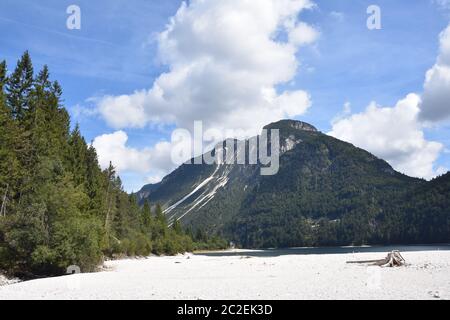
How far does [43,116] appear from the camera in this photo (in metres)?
47.3

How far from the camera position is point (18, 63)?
4719cm

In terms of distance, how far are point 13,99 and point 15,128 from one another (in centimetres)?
776

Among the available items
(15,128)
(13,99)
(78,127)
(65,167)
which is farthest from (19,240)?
(78,127)

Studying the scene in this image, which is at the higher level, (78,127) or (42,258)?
(78,127)

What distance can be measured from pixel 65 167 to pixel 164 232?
241 ft

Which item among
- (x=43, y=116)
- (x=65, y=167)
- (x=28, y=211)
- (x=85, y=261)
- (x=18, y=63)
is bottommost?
(x=85, y=261)

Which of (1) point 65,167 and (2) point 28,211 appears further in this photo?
(1) point 65,167
